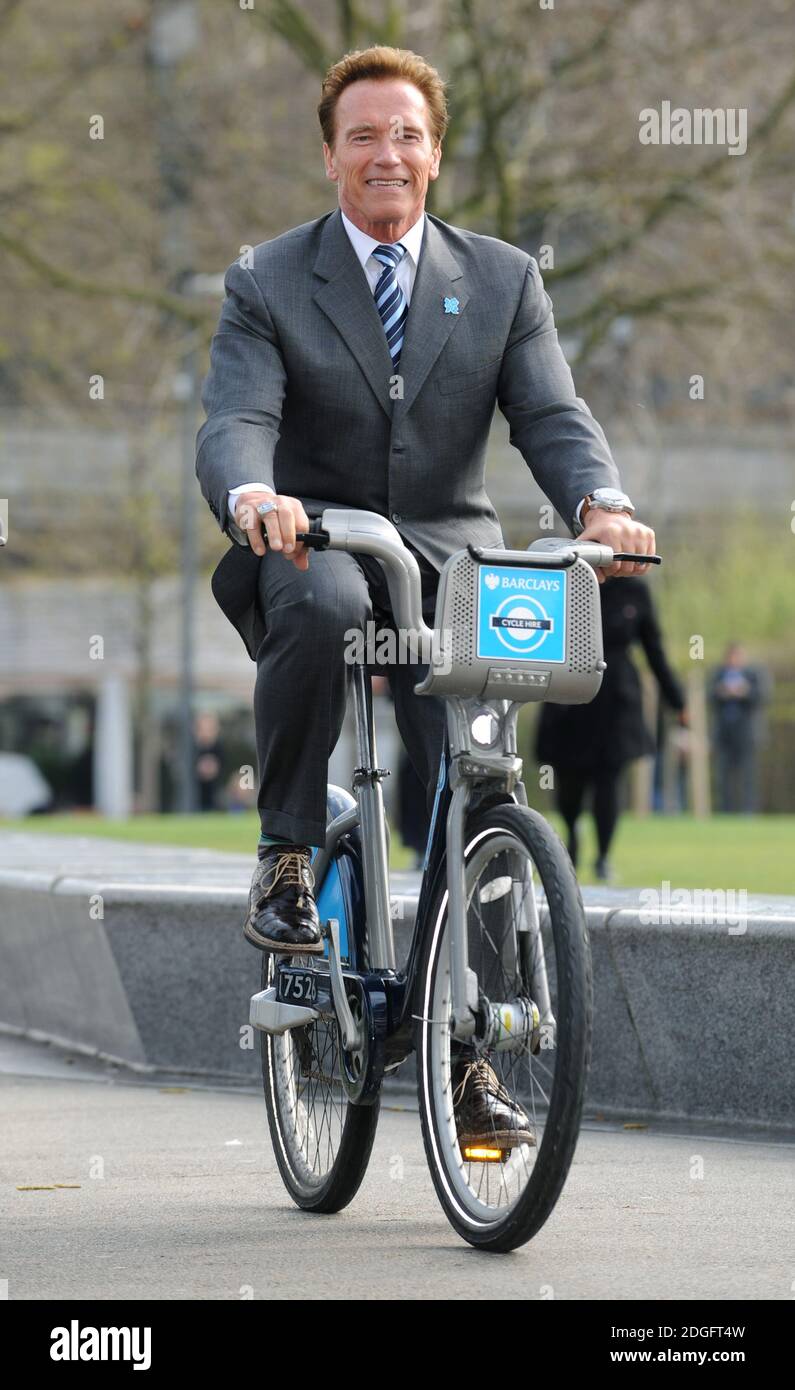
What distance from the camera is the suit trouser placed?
15.3ft

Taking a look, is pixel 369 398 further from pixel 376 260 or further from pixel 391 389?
pixel 376 260

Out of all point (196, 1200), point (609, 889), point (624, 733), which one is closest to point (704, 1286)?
point (196, 1200)

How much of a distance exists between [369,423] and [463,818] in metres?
0.82

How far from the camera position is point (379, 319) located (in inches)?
192

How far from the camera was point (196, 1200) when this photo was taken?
5414 mm

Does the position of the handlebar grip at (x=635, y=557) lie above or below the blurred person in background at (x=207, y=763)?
above

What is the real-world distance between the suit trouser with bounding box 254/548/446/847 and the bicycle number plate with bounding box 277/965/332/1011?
0.37 m

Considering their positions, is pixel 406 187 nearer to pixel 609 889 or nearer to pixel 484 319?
pixel 484 319

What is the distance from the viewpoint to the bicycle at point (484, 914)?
4.31 metres

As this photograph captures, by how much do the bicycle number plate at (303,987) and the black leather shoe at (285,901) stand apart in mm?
152

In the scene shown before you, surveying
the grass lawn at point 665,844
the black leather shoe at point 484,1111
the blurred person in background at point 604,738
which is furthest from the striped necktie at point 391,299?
the blurred person in background at point 604,738

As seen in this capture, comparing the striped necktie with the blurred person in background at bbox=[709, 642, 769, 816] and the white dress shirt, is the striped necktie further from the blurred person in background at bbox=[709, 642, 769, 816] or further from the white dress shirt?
the blurred person in background at bbox=[709, 642, 769, 816]

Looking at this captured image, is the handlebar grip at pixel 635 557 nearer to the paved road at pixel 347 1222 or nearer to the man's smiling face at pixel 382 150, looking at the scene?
the man's smiling face at pixel 382 150
